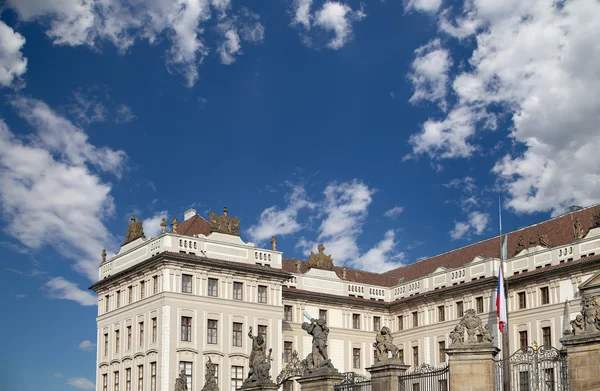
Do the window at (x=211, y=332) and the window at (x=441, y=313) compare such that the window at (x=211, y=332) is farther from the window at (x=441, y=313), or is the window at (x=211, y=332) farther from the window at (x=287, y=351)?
the window at (x=441, y=313)

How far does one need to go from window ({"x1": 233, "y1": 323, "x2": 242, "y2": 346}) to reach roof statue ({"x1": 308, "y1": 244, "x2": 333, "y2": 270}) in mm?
9957

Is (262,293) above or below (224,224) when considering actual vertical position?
below

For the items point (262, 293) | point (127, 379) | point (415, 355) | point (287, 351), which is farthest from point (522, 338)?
point (127, 379)

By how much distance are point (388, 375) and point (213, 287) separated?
89.1 ft

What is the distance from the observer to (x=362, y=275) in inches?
2746

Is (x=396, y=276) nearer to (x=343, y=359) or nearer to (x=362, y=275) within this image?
(x=362, y=275)

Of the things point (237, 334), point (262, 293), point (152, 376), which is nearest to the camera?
point (152, 376)

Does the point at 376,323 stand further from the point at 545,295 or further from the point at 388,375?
the point at 388,375

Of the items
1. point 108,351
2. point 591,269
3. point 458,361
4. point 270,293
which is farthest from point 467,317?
point 108,351

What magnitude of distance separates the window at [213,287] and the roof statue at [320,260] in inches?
410

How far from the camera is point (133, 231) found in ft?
194

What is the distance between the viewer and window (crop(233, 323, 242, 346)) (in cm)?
5544

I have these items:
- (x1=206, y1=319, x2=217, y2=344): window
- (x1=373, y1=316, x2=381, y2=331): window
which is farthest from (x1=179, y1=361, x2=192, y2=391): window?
(x1=373, y1=316, x2=381, y2=331): window

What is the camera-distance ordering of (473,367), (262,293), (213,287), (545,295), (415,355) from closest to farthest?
1. (473,367)
2. (545,295)
3. (213,287)
4. (262,293)
5. (415,355)
